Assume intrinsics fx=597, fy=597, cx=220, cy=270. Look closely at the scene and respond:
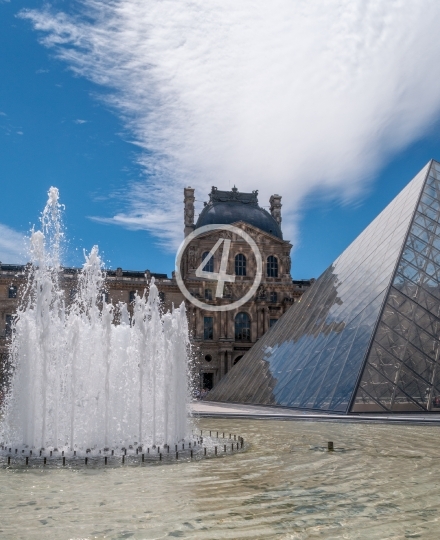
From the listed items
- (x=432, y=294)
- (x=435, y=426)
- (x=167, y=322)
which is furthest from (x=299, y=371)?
(x=167, y=322)

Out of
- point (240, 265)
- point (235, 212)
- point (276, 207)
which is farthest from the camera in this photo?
point (276, 207)

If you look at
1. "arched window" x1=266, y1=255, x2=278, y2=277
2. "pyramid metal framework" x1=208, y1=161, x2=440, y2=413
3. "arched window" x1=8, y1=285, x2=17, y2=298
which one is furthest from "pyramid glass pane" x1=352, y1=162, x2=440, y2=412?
"arched window" x1=8, y1=285, x2=17, y2=298

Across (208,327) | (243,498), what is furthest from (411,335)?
Answer: (208,327)

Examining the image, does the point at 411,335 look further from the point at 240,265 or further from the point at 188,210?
the point at 188,210

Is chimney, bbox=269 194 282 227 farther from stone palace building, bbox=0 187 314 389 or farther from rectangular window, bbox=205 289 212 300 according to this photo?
rectangular window, bbox=205 289 212 300

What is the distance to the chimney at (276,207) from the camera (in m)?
60.1

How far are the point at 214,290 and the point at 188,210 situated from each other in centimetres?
930

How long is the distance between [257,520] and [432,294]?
1882 centimetres

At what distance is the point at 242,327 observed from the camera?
53.2 metres

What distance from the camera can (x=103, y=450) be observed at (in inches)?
476

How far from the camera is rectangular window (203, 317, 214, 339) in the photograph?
52.2 meters

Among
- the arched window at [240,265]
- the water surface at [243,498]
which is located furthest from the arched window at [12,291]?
the water surface at [243,498]

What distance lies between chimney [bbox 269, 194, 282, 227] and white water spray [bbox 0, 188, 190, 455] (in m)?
45.3

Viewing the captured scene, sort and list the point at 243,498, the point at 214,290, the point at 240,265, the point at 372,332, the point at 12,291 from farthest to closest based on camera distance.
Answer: the point at 240,265, the point at 214,290, the point at 12,291, the point at 372,332, the point at 243,498
